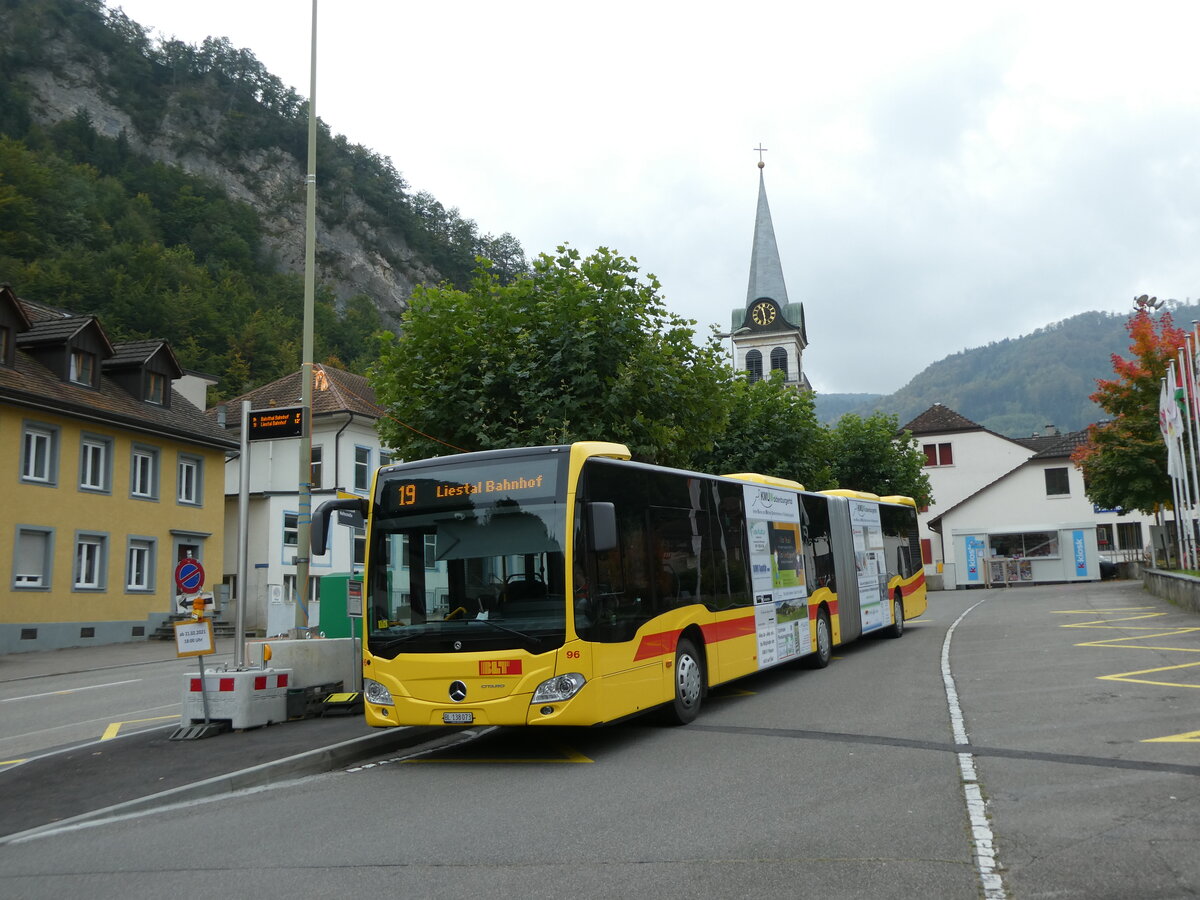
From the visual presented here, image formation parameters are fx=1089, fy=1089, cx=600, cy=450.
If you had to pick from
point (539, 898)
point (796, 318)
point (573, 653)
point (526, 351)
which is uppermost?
point (796, 318)

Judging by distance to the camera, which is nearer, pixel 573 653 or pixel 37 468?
→ pixel 573 653

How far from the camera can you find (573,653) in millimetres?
9219

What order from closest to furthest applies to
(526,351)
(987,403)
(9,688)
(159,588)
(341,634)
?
(341,634)
(526,351)
(9,688)
(159,588)
(987,403)

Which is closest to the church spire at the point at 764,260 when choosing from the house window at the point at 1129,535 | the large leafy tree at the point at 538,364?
the house window at the point at 1129,535

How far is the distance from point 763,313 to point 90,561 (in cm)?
6783

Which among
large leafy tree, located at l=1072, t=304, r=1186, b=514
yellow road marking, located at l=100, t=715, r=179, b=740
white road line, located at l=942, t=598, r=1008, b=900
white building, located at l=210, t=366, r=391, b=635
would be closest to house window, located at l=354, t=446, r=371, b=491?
white building, located at l=210, t=366, r=391, b=635

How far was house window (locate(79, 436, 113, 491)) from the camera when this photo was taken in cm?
3075

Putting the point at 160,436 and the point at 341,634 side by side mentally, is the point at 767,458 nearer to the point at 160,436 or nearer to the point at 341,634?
the point at 160,436

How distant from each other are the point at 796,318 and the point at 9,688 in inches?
3075

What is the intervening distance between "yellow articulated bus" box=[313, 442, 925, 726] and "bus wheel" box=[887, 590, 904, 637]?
34.4 feet

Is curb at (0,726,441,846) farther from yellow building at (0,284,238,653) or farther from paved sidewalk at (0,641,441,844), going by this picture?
yellow building at (0,284,238,653)

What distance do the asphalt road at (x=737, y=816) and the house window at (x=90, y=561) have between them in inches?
917

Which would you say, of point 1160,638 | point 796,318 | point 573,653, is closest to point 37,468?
point 573,653

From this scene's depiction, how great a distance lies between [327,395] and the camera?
45344 mm
